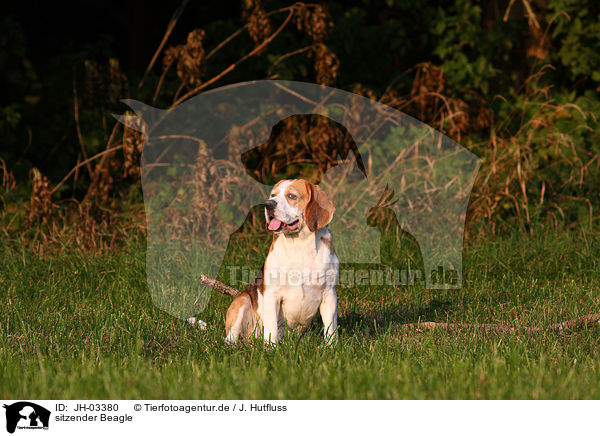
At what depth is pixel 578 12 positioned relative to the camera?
971 centimetres

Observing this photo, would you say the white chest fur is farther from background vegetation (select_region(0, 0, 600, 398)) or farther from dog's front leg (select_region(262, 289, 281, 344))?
background vegetation (select_region(0, 0, 600, 398))

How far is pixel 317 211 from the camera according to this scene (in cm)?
446

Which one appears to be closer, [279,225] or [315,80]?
[279,225]

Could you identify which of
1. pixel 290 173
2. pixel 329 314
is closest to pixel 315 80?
pixel 290 173

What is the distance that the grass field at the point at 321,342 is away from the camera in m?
3.59

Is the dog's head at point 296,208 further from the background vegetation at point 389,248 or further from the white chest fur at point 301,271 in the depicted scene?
the background vegetation at point 389,248

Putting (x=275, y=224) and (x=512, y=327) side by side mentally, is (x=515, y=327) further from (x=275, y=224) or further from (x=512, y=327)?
(x=275, y=224)

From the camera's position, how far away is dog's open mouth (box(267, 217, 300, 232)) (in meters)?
4.37

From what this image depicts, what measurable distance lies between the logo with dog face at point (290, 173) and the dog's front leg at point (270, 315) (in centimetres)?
221

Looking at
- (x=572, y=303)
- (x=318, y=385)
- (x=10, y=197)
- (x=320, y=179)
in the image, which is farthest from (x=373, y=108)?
(x=318, y=385)
